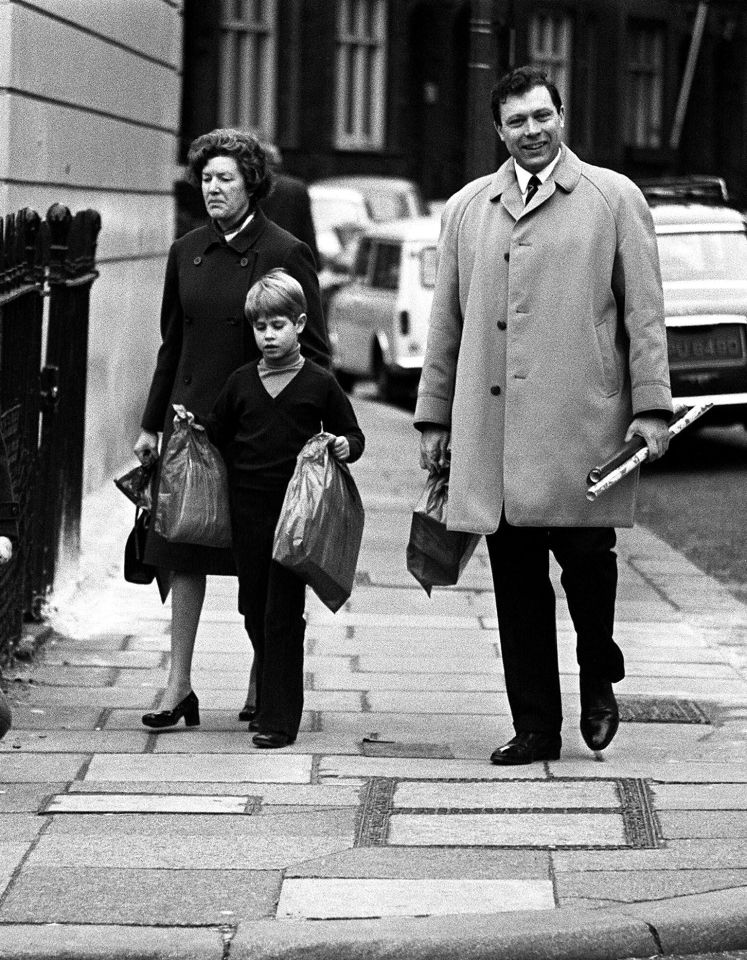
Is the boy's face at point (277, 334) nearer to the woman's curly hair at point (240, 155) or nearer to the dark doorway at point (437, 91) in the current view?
the woman's curly hair at point (240, 155)

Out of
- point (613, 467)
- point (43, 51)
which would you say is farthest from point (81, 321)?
point (613, 467)

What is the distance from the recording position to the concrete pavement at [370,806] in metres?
4.51

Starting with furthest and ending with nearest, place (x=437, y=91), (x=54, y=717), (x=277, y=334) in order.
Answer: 1. (x=437, y=91)
2. (x=54, y=717)
3. (x=277, y=334)

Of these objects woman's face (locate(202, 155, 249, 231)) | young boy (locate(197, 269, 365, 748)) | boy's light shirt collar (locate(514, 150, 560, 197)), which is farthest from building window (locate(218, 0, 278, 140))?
boy's light shirt collar (locate(514, 150, 560, 197))

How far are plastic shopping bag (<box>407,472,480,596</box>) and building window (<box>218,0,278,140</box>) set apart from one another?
33.4 meters

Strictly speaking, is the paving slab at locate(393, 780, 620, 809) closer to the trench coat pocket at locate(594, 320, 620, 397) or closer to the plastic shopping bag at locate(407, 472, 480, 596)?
the plastic shopping bag at locate(407, 472, 480, 596)

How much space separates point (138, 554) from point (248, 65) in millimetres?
33733

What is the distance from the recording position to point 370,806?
18.2 ft

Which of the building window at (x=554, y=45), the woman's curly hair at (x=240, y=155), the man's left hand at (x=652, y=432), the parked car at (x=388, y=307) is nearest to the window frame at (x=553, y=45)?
the building window at (x=554, y=45)

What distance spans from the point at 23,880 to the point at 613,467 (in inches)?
77.5

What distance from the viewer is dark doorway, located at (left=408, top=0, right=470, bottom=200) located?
41344 millimetres

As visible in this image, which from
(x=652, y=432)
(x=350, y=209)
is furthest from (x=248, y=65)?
(x=652, y=432)

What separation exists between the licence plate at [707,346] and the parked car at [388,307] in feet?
12.2

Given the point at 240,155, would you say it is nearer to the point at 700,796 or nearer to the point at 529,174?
the point at 529,174
